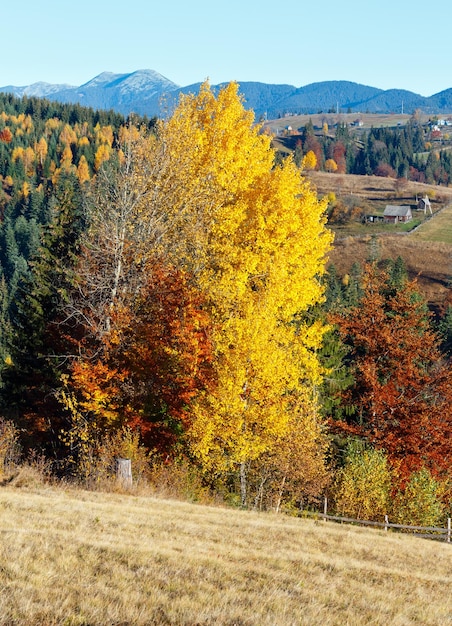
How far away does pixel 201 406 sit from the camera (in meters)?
18.8

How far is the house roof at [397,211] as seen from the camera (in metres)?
145

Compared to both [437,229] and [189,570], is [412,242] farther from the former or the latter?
[189,570]

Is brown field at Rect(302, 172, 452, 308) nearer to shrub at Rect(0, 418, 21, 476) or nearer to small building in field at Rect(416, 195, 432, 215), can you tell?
small building in field at Rect(416, 195, 432, 215)

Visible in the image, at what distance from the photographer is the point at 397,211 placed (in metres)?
145

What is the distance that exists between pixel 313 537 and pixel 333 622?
713cm

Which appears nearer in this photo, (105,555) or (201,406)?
(105,555)

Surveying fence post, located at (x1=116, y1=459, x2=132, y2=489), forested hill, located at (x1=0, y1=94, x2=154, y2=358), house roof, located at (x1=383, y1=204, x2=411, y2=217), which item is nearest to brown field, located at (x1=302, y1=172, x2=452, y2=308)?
house roof, located at (x1=383, y1=204, x2=411, y2=217)

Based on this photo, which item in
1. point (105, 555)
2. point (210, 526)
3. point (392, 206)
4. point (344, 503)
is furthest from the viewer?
point (392, 206)

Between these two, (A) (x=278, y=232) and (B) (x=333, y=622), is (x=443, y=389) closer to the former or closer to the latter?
(A) (x=278, y=232)

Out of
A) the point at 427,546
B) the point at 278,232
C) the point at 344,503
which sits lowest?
the point at 344,503

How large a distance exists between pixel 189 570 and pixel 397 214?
14290 centimetres

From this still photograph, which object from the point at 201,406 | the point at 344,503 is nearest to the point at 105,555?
the point at 201,406

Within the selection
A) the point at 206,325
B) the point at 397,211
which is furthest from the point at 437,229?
the point at 206,325

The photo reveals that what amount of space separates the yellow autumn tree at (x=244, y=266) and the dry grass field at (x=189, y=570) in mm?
3202
